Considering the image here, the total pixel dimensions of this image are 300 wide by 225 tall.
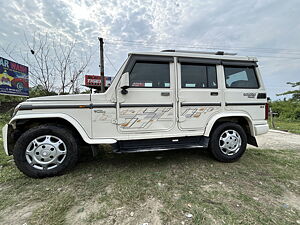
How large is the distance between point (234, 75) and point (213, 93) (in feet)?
2.11

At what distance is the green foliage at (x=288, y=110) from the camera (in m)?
13.0

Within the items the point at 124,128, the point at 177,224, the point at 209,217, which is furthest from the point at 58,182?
the point at 209,217

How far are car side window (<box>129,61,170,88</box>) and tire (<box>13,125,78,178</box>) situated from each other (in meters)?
1.36

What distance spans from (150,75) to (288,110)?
59.5 feet

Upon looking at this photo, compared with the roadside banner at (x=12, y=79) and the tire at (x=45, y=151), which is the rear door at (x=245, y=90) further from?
the roadside banner at (x=12, y=79)

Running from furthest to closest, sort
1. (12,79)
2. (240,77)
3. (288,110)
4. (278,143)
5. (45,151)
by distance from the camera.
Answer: (288,110)
(12,79)
(278,143)
(240,77)
(45,151)

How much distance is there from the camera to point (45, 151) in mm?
2033

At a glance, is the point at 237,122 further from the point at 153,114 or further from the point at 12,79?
the point at 12,79

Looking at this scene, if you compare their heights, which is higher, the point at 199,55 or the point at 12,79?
the point at 12,79

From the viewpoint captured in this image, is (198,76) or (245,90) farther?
(245,90)

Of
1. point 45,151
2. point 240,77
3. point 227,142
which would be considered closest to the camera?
point 45,151

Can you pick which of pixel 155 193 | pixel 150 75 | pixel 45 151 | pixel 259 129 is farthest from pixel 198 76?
pixel 45 151

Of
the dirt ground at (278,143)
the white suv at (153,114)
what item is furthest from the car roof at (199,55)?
the dirt ground at (278,143)

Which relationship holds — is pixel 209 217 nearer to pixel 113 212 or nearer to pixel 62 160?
pixel 113 212
